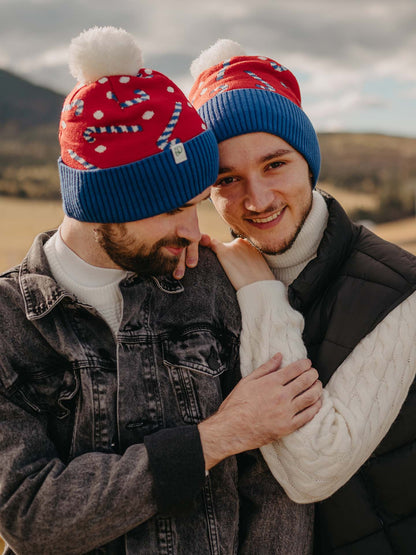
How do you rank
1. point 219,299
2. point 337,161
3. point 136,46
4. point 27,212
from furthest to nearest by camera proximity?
point 337,161
point 27,212
point 219,299
point 136,46

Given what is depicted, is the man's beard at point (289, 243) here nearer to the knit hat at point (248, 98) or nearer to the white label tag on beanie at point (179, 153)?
the knit hat at point (248, 98)

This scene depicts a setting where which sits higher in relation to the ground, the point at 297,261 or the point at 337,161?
the point at 297,261

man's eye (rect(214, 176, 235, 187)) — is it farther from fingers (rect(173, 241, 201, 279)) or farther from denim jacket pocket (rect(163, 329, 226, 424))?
denim jacket pocket (rect(163, 329, 226, 424))

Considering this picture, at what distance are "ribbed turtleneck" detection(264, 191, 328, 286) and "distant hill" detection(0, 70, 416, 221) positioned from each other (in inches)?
1115

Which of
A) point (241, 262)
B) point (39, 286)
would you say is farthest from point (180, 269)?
point (39, 286)

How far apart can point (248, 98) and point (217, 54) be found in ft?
1.33

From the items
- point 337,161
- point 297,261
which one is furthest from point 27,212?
point 337,161

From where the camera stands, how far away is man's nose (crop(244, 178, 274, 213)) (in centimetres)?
232

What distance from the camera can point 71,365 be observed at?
1.99m

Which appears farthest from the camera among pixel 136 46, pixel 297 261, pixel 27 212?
pixel 27 212

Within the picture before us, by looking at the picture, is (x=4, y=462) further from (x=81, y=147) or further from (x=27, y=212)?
(x=27, y=212)

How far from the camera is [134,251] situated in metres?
2.12

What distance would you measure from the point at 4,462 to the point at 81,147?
44.0 inches

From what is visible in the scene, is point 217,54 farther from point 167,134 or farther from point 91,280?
point 91,280
